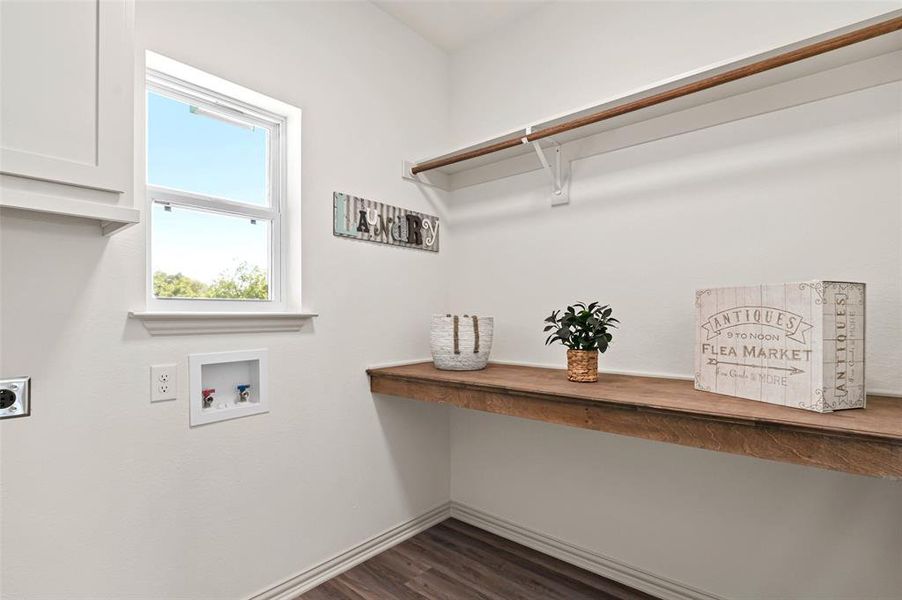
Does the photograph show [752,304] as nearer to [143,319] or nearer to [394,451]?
[394,451]

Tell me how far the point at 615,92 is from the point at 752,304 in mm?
1153

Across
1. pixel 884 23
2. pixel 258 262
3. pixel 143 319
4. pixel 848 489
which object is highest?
pixel 884 23

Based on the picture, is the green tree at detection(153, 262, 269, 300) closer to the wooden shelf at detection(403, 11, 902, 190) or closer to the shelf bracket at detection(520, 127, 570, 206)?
the wooden shelf at detection(403, 11, 902, 190)

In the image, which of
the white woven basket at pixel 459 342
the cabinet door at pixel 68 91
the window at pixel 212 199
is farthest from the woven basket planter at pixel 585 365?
the cabinet door at pixel 68 91

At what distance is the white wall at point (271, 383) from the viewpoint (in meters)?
1.29

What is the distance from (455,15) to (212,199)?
153cm

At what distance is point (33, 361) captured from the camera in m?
1.26

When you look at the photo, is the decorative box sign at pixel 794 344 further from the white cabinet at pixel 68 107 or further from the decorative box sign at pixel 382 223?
the white cabinet at pixel 68 107

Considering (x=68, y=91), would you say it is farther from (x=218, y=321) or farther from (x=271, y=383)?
(x=271, y=383)

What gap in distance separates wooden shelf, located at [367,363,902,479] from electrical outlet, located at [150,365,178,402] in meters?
0.87

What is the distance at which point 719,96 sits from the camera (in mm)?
1708

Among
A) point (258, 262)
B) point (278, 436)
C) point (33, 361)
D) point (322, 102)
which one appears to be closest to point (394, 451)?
point (278, 436)

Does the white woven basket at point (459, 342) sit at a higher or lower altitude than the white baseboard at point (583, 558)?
higher

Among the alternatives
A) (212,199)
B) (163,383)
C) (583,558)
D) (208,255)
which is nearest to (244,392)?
(163,383)
